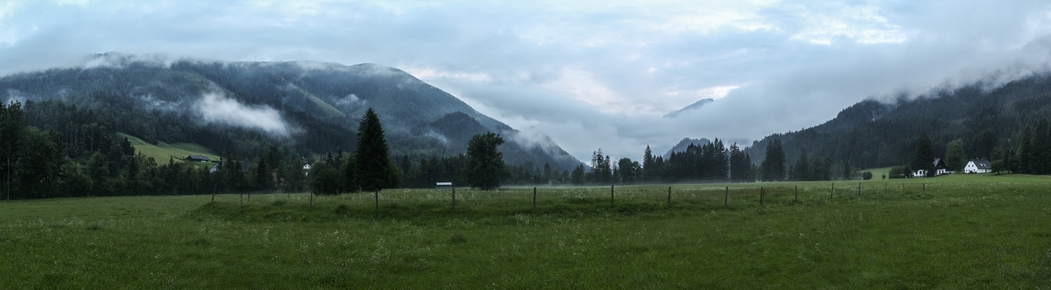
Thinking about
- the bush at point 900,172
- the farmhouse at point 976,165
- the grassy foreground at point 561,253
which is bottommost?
the grassy foreground at point 561,253

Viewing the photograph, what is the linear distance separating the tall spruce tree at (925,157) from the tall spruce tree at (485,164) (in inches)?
4377

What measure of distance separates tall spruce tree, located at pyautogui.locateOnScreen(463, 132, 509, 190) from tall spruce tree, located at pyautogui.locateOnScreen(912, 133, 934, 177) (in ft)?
365

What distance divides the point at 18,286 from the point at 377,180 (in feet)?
197

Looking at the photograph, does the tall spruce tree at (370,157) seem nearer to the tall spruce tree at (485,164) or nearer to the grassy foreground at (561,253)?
the tall spruce tree at (485,164)

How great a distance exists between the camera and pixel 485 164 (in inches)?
4311

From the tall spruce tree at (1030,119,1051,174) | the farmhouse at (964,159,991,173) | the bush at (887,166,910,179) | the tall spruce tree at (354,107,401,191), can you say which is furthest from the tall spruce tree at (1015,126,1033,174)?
the tall spruce tree at (354,107,401,191)

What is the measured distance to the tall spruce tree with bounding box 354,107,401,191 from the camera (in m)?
72.2

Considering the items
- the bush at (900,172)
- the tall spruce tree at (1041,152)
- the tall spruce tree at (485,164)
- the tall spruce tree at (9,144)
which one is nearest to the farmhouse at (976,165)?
the bush at (900,172)

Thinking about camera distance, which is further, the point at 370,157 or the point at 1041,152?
the point at 1041,152

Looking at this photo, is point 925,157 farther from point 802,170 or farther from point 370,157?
point 370,157

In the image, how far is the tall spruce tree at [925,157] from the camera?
138m

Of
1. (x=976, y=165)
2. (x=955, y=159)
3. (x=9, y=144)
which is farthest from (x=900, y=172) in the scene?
(x=9, y=144)

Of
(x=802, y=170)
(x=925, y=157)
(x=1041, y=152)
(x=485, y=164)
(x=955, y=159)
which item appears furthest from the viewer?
(x=802, y=170)

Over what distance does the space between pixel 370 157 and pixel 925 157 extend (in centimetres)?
14198
